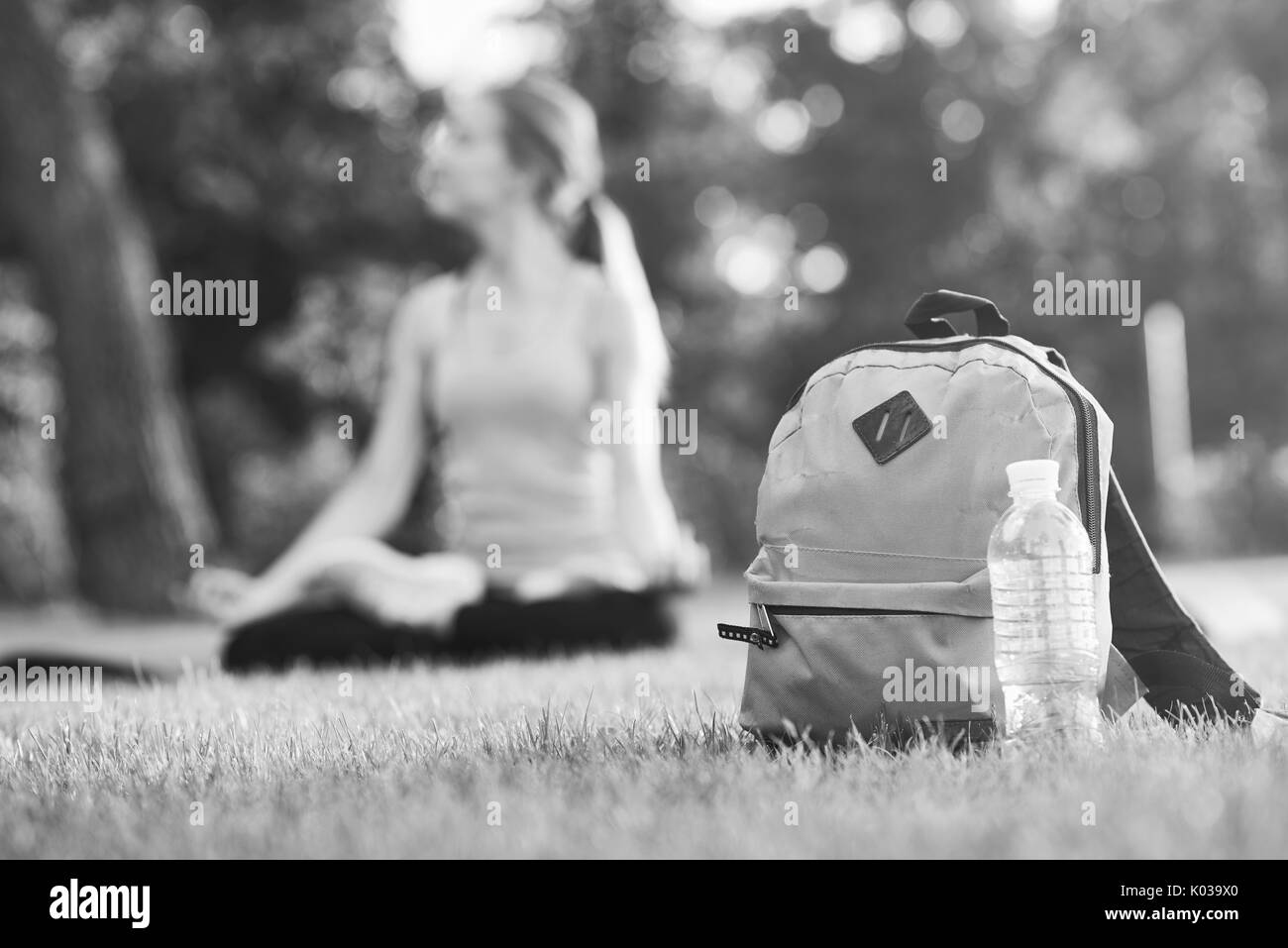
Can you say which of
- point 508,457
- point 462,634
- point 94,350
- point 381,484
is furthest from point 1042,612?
point 94,350

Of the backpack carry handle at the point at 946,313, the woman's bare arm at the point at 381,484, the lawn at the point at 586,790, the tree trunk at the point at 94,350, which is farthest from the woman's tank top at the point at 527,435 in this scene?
the tree trunk at the point at 94,350

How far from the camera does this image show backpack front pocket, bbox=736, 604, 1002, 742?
2.63m

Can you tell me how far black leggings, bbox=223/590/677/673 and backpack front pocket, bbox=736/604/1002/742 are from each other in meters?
2.74

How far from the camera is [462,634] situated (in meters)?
5.48

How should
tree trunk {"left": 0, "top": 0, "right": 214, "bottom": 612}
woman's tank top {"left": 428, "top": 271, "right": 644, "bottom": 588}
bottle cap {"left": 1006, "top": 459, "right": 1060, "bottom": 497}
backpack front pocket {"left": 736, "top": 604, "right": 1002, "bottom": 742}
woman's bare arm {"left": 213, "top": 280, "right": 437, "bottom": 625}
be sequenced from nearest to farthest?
bottle cap {"left": 1006, "top": 459, "right": 1060, "bottom": 497} < backpack front pocket {"left": 736, "top": 604, "right": 1002, "bottom": 742} < woman's bare arm {"left": 213, "top": 280, "right": 437, "bottom": 625} < woman's tank top {"left": 428, "top": 271, "right": 644, "bottom": 588} < tree trunk {"left": 0, "top": 0, "right": 214, "bottom": 612}

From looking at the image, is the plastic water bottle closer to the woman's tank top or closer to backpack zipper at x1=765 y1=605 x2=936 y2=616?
backpack zipper at x1=765 y1=605 x2=936 y2=616

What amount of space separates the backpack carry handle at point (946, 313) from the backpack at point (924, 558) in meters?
0.03

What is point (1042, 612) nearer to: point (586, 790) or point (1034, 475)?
point (1034, 475)

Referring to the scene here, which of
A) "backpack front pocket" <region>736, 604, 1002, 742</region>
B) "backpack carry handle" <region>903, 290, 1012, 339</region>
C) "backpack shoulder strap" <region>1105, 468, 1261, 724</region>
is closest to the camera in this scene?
"backpack front pocket" <region>736, 604, 1002, 742</region>

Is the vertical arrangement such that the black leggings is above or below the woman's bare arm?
below

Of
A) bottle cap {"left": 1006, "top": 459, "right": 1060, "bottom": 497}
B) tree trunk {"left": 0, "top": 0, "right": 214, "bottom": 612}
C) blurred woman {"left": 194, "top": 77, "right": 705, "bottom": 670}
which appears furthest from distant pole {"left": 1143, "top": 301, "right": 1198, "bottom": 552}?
bottle cap {"left": 1006, "top": 459, "right": 1060, "bottom": 497}

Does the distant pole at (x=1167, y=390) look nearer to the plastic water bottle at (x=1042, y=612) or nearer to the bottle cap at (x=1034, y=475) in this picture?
the plastic water bottle at (x=1042, y=612)

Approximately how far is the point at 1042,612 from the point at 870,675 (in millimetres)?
384
